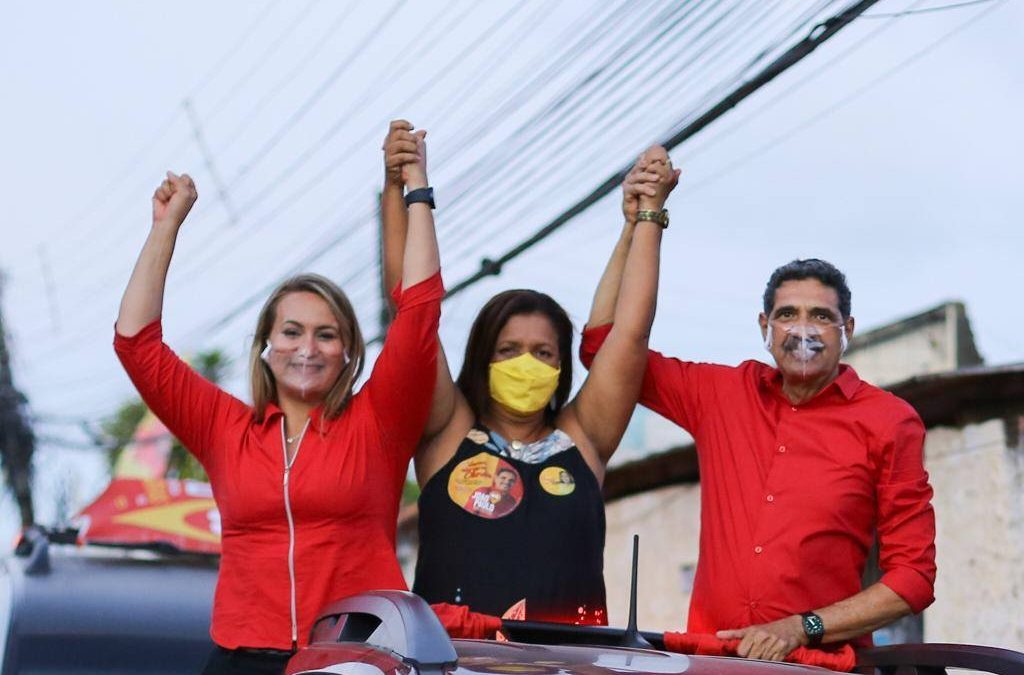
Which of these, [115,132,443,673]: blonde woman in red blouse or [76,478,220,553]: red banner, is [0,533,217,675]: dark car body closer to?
[115,132,443,673]: blonde woman in red blouse

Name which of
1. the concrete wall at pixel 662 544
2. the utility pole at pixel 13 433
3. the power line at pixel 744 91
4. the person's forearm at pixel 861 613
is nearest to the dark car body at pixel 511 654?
the person's forearm at pixel 861 613

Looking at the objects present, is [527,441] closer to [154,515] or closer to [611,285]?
[611,285]

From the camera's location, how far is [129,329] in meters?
4.03

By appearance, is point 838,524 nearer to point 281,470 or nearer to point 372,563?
point 372,563

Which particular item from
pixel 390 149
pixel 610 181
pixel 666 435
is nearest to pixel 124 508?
pixel 610 181

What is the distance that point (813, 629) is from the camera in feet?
11.3

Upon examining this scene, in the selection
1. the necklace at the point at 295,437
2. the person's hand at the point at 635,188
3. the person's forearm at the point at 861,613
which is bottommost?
the person's forearm at the point at 861,613

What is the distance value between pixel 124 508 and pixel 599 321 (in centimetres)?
358

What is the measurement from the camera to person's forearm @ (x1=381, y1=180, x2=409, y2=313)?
437 cm

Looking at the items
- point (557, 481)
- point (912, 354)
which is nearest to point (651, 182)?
point (557, 481)

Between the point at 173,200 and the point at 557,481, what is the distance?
1432 mm

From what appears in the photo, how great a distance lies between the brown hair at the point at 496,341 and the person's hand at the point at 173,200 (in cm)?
95

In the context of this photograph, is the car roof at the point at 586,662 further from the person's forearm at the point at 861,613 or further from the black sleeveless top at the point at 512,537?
the black sleeveless top at the point at 512,537

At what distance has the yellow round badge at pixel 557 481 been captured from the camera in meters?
4.06
